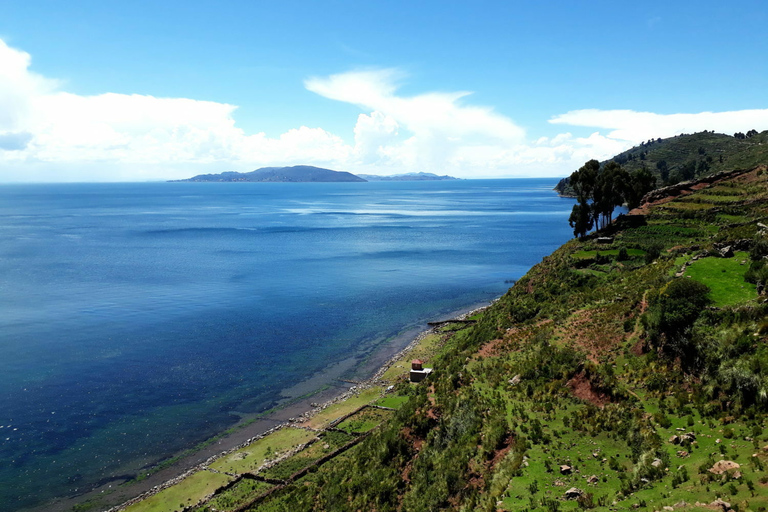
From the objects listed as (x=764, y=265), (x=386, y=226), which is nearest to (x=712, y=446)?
(x=764, y=265)

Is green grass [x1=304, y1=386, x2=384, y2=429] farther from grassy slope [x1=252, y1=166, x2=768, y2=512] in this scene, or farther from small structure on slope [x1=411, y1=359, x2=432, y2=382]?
grassy slope [x1=252, y1=166, x2=768, y2=512]

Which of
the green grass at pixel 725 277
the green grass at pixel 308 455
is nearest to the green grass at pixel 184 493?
the green grass at pixel 308 455

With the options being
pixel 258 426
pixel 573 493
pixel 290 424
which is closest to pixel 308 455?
pixel 290 424

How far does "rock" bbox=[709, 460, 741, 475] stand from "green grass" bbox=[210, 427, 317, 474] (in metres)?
29.4

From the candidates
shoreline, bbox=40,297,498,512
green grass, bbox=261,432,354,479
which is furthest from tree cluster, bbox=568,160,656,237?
green grass, bbox=261,432,354,479

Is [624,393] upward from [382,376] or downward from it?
upward

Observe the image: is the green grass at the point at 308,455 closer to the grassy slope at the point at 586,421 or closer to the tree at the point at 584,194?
the grassy slope at the point at 586,421

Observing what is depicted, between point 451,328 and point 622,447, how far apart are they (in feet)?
150

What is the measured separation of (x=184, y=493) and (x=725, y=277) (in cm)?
3769

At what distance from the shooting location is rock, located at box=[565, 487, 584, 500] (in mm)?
17156

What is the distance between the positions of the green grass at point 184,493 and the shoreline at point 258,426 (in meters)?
0.71

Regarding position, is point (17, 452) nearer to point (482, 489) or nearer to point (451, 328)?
point (482, 489)

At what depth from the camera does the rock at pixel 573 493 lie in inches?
675

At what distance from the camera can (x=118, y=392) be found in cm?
4869
